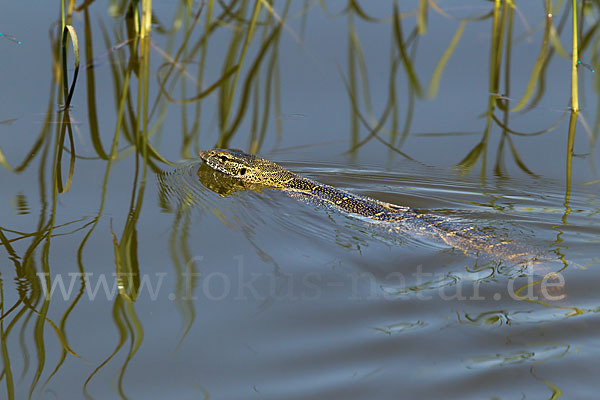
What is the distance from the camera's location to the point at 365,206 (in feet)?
19.6

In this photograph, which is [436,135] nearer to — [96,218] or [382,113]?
[382,113]

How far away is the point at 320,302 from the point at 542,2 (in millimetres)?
6425

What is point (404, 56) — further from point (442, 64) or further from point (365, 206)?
point (365, 206)

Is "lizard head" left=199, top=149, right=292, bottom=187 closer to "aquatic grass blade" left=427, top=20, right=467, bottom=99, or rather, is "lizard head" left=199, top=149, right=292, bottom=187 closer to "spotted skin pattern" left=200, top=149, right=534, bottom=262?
"spotted skin pattern" left=200, top=149, right=534, bottom=262

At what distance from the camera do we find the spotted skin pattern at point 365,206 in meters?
5.25

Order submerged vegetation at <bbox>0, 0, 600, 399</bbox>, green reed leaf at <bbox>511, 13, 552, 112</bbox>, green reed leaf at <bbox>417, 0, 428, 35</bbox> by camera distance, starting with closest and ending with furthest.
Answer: submerged vegetation at <bbox>0, 0, 600, 399</bbox> < green reed leaf at <bbox>511, 13, 552, 112</bbox> < green reed leaf at <bbox>417, 0, 428, 35</bbox>

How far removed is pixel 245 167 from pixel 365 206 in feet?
4.44

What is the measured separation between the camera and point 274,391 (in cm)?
330

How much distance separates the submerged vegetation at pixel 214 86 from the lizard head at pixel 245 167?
0.29 meters

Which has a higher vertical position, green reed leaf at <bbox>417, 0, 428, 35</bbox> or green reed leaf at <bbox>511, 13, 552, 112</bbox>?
green reed leaf at <bbox>417, 0, 428, 35</bbox>

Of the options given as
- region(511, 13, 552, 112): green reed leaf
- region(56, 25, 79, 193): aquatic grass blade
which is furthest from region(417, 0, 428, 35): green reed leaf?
region(56, 25, 79, 193): aquatic grass blade

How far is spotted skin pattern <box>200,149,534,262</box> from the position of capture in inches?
207

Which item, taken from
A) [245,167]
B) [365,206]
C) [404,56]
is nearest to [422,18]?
[404,56]

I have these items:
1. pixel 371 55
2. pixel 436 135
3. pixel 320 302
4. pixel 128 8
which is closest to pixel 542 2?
pixel 371 55
